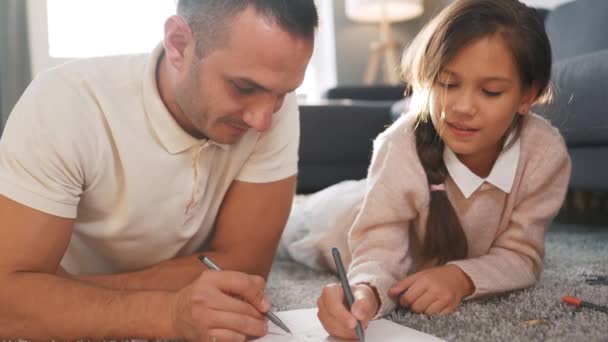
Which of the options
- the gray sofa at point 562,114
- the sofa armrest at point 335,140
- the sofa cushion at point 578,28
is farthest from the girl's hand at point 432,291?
the sofa armrest at point 335,140

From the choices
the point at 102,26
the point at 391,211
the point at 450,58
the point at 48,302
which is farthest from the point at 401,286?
the point at 102,26

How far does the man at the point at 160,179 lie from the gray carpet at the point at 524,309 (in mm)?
203

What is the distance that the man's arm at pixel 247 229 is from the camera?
1.05 m

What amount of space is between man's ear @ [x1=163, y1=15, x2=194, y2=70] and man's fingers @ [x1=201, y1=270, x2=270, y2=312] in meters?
0.34

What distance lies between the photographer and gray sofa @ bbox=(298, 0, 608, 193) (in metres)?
1.53

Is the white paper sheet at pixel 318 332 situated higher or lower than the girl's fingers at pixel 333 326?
lower

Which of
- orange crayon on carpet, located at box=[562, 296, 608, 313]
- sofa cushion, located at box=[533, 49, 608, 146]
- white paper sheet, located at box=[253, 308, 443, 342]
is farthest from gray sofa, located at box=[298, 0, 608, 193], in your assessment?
white paper sheet, located at box=[253, 308, 443, 342]

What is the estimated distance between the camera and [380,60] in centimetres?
438

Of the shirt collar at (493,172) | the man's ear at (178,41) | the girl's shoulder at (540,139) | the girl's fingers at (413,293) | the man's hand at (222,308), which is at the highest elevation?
the man's ear at (178,41)

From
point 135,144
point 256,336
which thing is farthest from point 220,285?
point 135,144

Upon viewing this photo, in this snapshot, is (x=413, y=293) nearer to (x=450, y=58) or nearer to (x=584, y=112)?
(x=450, y=58)

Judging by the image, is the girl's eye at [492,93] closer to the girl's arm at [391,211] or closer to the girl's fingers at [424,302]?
the girl's arm at [391,211]

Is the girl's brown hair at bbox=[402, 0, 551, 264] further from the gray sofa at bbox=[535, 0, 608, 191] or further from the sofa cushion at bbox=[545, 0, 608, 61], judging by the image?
the sofa cushion at bbox=[545, 0, 608, 61]

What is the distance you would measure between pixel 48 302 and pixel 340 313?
1.30 ft
